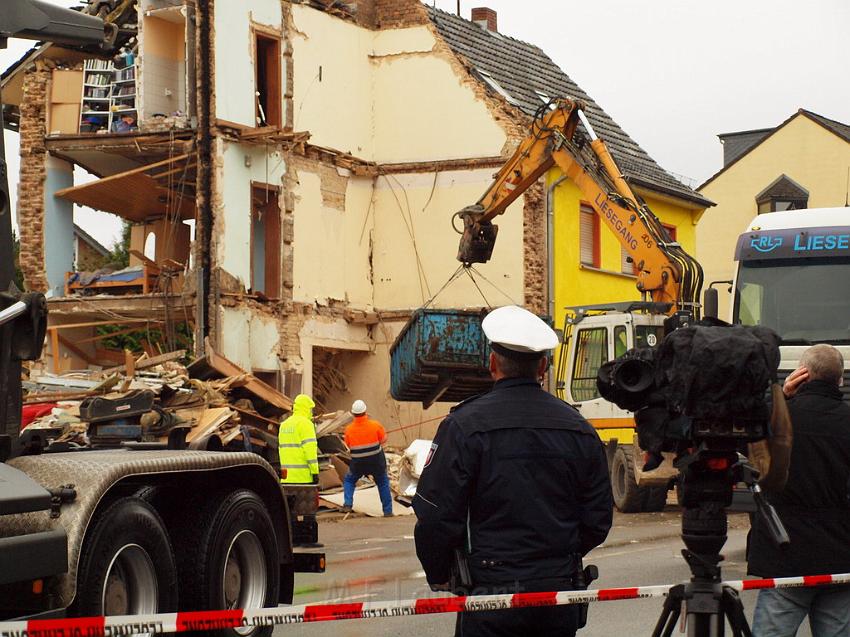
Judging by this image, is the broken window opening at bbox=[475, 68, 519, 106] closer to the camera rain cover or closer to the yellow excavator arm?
the yellow excavator arm

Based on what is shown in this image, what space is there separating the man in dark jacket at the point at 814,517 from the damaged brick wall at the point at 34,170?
25.8 metres

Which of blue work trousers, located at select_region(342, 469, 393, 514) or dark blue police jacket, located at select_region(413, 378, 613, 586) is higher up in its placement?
dark blue police jacket, located at select_region(413, 378, 613, 586)

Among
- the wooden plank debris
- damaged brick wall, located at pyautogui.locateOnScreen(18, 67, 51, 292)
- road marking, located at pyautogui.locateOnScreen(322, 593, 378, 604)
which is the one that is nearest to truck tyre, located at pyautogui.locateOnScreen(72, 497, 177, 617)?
road marking, located at pyautogui.locateOnScreen(322, 593, 378, 604)

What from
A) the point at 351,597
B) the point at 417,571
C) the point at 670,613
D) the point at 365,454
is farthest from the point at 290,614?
the point at 365,454

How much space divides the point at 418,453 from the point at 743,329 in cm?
1910

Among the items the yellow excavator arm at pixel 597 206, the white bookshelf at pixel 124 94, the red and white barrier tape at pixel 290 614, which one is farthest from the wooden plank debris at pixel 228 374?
the red and white barrier tape at pixel 290 614

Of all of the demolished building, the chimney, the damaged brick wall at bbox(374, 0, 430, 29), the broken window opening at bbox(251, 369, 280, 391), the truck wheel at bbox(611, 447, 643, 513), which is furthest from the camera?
the chimney

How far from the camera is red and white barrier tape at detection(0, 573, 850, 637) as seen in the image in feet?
17.1

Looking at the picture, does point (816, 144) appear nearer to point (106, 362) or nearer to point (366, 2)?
point (366, 2)

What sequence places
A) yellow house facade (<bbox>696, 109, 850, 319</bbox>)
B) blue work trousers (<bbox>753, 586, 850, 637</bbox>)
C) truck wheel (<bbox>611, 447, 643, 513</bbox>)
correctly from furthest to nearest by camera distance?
yellow house facade (<bbox>696, 109, 850, 319</bbox>), truck wheel (<bbox>611, 447, 643, 513</bbox>), blue work trousers (<bbox>753, 586, 850, 637</bbox>)

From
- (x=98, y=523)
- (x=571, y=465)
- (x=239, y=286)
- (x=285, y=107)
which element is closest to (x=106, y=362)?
(x=239, y=286)

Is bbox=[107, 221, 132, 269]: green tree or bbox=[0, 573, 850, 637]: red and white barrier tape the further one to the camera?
bbox=[107, 221, 132, 269]: green tree

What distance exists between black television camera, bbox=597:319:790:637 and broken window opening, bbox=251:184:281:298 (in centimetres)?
2505

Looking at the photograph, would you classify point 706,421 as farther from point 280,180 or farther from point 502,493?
point 280,180
